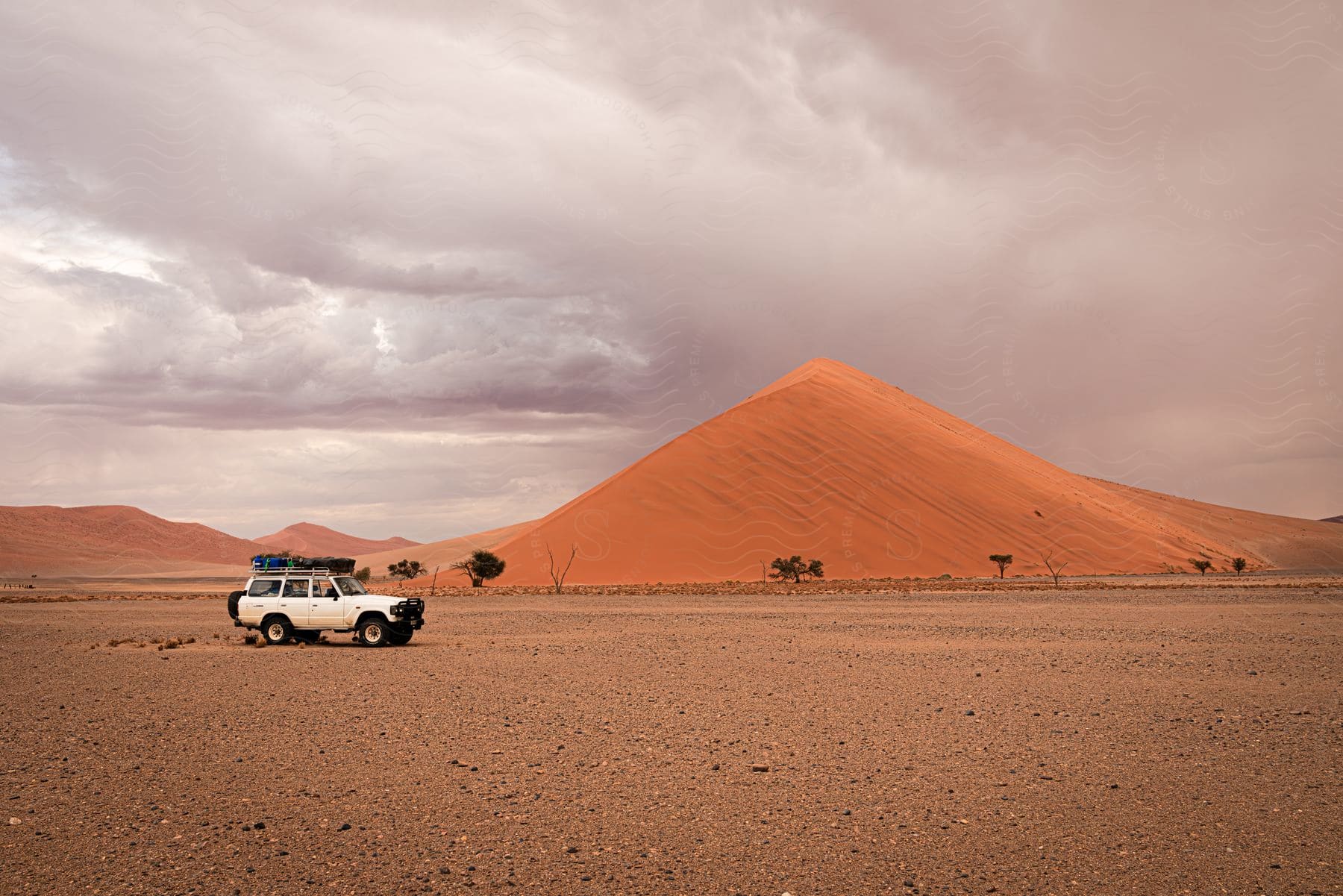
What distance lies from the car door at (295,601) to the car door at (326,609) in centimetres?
15

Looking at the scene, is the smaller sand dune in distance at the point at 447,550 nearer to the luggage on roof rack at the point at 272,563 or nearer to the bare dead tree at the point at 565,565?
the bare dead tree at the point at 565,565

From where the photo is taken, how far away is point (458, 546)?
158 metres

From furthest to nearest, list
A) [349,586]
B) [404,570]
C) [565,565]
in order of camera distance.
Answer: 1. [404,570]
2. [565,565]
3. [349,586]

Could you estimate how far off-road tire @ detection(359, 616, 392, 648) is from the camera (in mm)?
22281

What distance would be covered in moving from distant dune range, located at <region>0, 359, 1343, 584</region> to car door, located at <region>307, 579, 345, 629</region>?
41.6 meters

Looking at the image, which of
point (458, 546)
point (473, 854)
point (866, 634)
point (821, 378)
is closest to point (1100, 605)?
point (866, 634)

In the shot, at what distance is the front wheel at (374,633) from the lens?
22281 millimetres

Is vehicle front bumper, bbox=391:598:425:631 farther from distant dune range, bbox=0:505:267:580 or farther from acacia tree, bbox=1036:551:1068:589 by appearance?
distant dune range, bbox=0:505:267:580

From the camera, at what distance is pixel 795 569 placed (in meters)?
61.2

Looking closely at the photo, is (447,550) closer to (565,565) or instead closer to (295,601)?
(565,565)

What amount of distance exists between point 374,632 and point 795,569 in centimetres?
4219

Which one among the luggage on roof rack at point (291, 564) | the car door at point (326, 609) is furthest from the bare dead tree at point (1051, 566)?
the car door at point (326, 609)

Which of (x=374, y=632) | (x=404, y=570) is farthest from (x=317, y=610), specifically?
(x=404, y=570)

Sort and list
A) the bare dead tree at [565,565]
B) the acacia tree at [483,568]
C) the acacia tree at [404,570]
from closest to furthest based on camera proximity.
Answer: the bare dead tree at [565,565], the acacia tree at [483,568], the acacia tree at [404,570]
